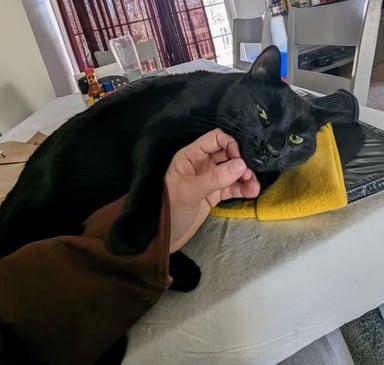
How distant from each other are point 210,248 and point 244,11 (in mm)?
3744

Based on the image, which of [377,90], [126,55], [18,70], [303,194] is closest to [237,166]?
[303,194]

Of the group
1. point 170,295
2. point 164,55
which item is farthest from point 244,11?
point 170,295

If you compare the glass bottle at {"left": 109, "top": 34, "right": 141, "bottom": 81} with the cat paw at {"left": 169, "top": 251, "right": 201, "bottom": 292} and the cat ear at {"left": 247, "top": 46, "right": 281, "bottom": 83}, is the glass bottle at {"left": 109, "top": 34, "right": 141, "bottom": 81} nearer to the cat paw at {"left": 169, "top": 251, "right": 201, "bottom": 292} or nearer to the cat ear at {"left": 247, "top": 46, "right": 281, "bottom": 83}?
the cat ear at {"left": 247, "top": 46, "right": 281, "bottom": 83}

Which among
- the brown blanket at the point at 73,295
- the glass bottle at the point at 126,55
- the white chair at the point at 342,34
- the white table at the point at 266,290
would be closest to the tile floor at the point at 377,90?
the white chair at the point at 342,34

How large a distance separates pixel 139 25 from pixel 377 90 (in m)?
2.27

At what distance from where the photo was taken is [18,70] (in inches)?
83.4

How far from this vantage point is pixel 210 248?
0.49 m

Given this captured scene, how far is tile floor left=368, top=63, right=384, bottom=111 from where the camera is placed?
251 cm

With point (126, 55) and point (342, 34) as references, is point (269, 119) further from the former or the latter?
point (126, 55)

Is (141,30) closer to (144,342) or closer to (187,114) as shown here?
(187,114)

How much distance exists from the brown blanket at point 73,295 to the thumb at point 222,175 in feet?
0.21

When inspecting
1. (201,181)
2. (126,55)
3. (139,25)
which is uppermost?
(139,25)

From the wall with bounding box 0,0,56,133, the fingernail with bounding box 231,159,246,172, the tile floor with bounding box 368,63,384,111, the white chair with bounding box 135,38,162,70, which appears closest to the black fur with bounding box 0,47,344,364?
the fingernail with bounding box 231,159,246,172

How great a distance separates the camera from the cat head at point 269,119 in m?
0.54
